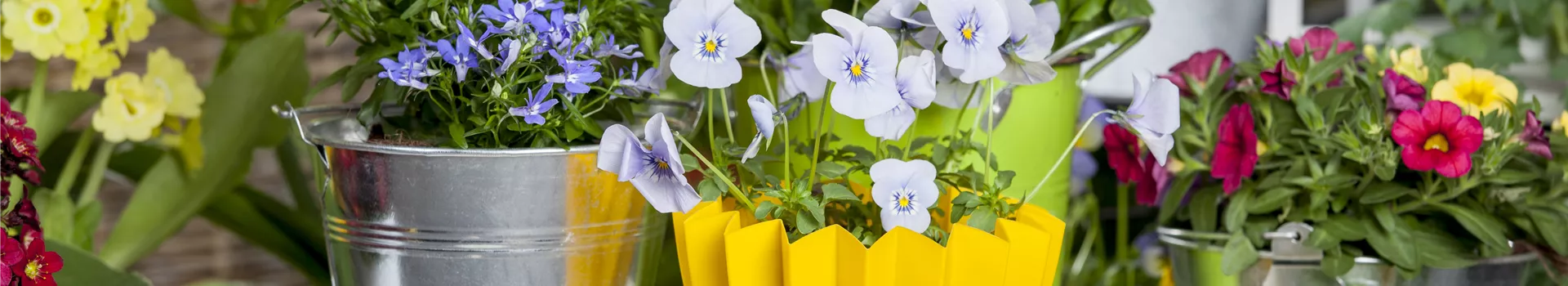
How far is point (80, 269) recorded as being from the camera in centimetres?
75

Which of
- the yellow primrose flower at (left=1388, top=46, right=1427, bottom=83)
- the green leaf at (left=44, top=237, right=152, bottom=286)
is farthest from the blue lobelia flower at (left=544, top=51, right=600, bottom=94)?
the yellow primrose flower at (left=1388, top=46, right=1427, bottom=83)

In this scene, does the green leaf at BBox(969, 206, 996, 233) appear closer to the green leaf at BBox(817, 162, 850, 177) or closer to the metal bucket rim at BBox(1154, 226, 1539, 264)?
the green leaf at BBox(817, 162, 850, 177)

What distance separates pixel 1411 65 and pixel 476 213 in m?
0.69

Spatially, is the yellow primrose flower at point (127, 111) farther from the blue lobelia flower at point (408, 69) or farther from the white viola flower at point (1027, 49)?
the white viola flower at point (1027, 49)

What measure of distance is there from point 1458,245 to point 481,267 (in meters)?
0.68

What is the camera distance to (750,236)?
1.92ft

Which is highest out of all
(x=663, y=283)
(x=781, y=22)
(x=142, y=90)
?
(x=781, y=22)

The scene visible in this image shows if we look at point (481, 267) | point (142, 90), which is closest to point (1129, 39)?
point (481, 267)

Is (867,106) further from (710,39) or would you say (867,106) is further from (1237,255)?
(1237,255)

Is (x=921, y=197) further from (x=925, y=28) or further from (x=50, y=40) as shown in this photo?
(x=50, y=40)

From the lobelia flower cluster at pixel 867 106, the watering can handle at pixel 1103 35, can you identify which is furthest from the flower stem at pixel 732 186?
the watering can handle at pixel 1103 35

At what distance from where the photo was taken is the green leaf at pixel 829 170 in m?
0.62

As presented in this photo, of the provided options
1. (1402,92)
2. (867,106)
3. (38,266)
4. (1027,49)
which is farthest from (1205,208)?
(38,266)

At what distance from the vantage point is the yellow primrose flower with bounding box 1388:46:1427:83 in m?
0.82
